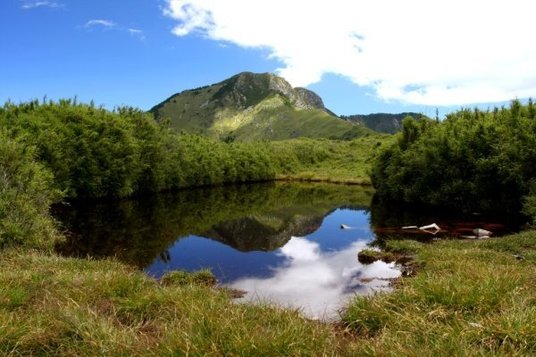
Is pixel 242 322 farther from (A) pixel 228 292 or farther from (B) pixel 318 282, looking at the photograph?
(B) pixel 318 282

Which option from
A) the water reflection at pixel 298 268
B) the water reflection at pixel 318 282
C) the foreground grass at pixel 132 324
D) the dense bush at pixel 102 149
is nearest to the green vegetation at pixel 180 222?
the water reflection at pixel 298 268

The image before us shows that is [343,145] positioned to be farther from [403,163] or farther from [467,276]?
[467,276]

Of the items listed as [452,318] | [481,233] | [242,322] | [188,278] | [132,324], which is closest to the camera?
[242,322]

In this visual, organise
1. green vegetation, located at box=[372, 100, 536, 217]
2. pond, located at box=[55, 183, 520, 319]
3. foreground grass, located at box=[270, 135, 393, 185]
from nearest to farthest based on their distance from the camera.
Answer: pond, located at box=[55, 183, 520, 319] → green vegetation, located at box=[372, 100, 536, 217] → foreground grass, located at box=[270, 135, 393, 185]

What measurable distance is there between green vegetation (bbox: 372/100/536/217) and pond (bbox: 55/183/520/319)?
708 cm

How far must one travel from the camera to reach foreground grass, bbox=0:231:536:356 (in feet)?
24.9

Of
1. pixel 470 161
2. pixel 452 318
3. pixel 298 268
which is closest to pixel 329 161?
pixel 470 161

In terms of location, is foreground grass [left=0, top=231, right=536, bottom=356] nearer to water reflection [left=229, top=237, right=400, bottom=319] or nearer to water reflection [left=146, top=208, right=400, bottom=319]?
water reflection [left=146, top=208, right=400, bottom=319]

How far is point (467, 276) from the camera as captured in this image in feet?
42.3

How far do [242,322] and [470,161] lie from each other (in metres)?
49.0

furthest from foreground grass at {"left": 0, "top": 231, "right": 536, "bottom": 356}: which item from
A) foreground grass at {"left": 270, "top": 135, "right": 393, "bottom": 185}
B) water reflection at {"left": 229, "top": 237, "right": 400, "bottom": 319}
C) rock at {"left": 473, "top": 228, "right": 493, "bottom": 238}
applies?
foreground grass at {"left": 270, "top": 135, "right": 393, "bottom": 185}

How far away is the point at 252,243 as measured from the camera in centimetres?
3622


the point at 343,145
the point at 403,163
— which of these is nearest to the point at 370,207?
the point at 403,163

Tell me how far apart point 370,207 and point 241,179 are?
186 ft
